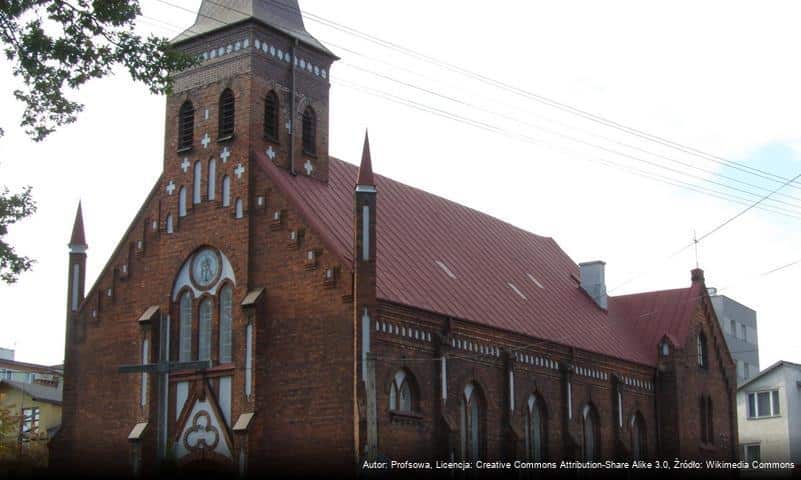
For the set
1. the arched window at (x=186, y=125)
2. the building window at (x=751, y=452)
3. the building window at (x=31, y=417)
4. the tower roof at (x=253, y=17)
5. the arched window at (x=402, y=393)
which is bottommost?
the building window at (x=751, y=452)

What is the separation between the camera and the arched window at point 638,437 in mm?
55750

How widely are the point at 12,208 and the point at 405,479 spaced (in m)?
15.4

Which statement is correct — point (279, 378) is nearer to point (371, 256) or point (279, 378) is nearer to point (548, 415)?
point (371, 256)

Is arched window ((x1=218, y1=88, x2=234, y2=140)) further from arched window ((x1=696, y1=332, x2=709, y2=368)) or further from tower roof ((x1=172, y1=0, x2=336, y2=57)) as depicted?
arched window ((x1=696, y1=332, x2=709, y2=368))

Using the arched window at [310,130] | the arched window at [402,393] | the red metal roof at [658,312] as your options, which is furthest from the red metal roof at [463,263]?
the arched window at [402,393]

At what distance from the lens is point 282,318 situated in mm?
41250

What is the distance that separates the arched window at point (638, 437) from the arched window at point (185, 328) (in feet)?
69.6

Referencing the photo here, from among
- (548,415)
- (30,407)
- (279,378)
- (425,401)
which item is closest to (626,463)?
(548,415)

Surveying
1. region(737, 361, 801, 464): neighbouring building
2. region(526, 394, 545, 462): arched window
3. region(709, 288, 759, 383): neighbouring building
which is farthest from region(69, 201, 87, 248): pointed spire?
region(709, 288, 759, 383): neighbouring building

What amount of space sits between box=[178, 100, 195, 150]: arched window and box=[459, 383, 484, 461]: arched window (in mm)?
12846

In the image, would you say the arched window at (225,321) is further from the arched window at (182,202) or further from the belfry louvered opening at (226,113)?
the belfry louvered opening at (226,113)

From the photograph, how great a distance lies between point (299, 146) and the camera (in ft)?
149

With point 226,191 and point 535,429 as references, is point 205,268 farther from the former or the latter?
point 535,429

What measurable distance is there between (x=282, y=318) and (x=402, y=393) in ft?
14.9
